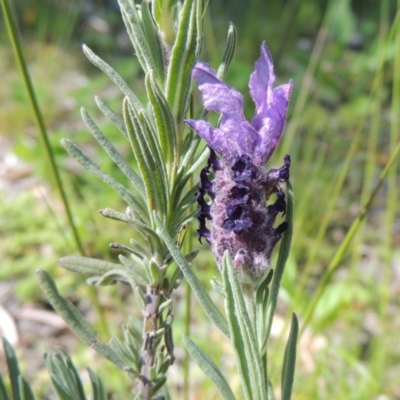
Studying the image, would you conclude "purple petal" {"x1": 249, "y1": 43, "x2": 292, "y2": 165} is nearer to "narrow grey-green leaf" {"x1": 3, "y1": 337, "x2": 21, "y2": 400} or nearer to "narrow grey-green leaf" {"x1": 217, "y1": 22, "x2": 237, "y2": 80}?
"narrow grey-green leaf" {"x1": 217, "y1": 22, "x2": 237, "y2": 80}

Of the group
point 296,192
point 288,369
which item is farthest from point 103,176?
point 296,192

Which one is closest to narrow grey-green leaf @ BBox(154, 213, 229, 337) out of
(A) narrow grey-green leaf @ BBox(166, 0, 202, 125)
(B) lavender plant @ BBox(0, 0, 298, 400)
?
(B) lavender plant @ BBox(0, 0, 298, 400)

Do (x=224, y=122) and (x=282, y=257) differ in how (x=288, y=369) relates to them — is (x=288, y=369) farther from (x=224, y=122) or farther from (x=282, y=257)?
(x=224, y=122)

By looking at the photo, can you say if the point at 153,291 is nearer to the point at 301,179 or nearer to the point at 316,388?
the point at 316,388

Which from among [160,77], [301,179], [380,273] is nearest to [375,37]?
[301,179]

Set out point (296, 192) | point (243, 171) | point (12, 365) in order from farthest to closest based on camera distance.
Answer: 1. point (296, 192)
2. point (12, 365)
3. point (243, 171)

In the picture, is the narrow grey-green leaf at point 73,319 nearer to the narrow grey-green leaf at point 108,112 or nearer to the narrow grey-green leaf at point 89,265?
the narrow grey-green leaf at point 89,265
